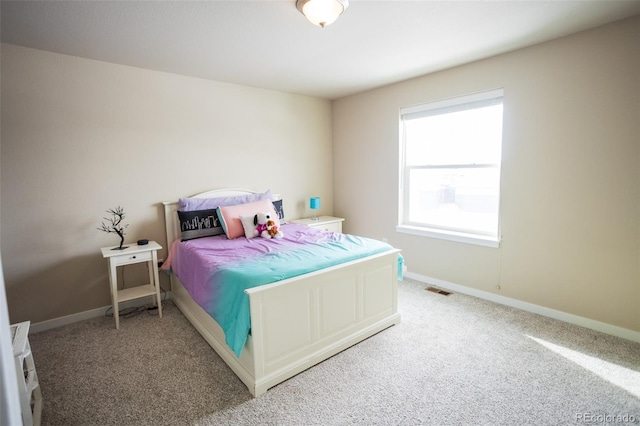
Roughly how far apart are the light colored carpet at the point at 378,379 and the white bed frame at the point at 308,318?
0.28 ft

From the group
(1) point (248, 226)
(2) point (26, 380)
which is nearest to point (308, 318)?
(1) point (248, 226)

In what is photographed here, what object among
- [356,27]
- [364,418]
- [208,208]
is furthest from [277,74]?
[364,418]

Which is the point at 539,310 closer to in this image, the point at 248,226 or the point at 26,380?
the point at 248,226

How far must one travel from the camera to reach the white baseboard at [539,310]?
96.8 inches

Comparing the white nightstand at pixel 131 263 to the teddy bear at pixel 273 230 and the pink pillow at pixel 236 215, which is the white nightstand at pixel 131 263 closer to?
the pink pillow at pixel 236 215

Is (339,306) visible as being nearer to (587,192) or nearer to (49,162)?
(587,192)

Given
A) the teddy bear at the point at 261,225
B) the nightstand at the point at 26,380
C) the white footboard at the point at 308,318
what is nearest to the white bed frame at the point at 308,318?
the white footboard at the point at 308,318

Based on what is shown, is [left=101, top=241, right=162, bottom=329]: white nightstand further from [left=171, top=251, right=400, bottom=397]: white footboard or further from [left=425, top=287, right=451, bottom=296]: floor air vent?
[left=425, top=287, right=451, bottom=296]: floor air vent

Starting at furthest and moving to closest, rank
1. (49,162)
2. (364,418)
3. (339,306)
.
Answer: (49,162) → (339,306) → (364,418)

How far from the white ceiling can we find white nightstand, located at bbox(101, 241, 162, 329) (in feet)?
5.61

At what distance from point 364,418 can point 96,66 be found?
356cm

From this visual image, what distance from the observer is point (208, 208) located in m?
3.37

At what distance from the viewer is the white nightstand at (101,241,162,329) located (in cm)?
268

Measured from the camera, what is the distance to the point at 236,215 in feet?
10.6
